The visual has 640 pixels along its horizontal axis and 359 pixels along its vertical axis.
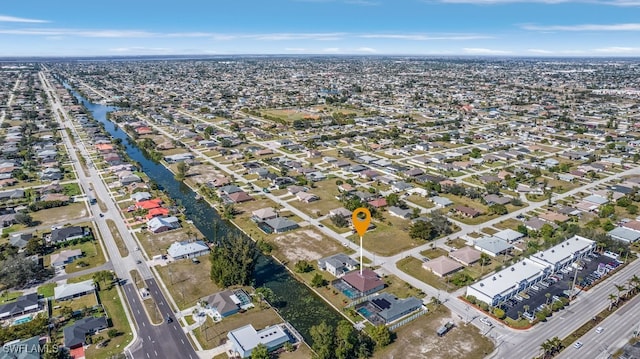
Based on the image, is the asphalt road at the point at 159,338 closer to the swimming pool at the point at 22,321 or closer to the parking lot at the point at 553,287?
the swimming pool at the point at 22,321

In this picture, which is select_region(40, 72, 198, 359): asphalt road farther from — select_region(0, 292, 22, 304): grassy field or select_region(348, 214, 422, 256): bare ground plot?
select_region(348, 214, 422, 256): bare ground plot

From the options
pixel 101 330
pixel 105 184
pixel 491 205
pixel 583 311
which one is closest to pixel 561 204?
pixel 491 205

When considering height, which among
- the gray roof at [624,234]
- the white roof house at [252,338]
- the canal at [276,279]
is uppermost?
the gray roof at [624,234]

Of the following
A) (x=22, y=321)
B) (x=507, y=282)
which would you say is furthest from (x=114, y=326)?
(x=507, y=282)

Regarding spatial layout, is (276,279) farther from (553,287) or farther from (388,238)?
(553,287)

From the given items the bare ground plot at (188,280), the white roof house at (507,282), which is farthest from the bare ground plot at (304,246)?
the white roof house at (507,282)

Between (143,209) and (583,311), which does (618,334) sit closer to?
(583,311)

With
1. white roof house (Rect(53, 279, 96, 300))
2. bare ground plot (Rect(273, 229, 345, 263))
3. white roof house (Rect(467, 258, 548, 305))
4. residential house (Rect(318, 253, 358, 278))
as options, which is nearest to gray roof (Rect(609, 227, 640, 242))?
white roof house (Rect(467, 258, 548, 305))
